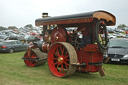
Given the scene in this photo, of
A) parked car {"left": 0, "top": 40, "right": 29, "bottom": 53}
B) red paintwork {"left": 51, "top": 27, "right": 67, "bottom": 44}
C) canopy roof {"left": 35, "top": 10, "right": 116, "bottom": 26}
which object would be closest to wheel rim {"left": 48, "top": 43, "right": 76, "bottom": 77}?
red paintwork {"left": 51, "top": 27, "right": 67, "bottom": 44}

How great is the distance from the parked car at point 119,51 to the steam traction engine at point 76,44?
238 cm

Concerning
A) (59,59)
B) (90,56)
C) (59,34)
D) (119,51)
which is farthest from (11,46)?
(90,56)

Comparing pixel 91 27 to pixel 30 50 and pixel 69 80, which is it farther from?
pixel 30 50

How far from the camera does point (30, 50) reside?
6.99m

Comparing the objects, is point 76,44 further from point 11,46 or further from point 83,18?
point 11,46

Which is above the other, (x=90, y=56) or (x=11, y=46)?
(x=90, y=56)

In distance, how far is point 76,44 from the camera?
5.68 meters

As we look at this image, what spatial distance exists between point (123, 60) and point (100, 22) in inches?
130

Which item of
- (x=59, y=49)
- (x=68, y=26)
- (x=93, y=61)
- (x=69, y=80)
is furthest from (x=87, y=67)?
(x=68, y=26)

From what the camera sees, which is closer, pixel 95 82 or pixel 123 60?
pixel 95 82

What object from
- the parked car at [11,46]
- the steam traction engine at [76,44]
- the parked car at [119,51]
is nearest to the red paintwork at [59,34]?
the steam traction engine at [76,44]

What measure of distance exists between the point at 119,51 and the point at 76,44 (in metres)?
3.27

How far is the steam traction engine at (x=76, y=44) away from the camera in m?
4.97

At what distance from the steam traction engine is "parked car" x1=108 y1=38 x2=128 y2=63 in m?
2.38
